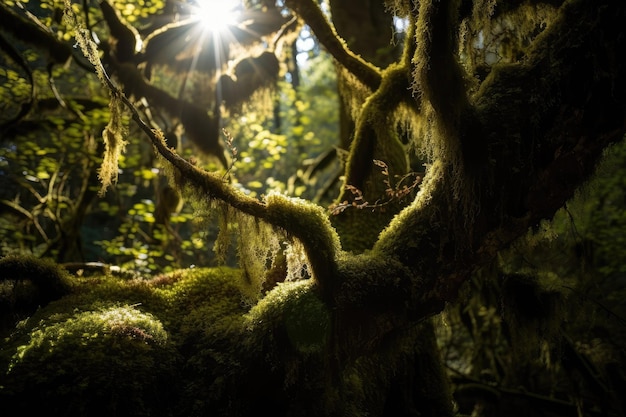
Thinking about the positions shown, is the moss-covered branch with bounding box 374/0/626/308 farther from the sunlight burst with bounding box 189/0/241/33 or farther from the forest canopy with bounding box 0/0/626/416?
the sunlight burst with bounding box 189/0/241/33

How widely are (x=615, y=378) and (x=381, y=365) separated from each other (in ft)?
14.1

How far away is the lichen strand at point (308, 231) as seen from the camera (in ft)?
9.64

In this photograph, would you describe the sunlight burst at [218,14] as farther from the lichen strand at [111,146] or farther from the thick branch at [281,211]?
the thick branch at [281,211]

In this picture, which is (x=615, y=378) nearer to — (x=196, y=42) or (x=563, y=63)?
(x=563, y=63)

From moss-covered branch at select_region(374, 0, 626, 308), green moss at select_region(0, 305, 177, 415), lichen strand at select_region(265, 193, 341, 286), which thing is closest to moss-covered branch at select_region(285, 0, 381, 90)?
moss-covered branch at select_region(374, 0, 626, 308)

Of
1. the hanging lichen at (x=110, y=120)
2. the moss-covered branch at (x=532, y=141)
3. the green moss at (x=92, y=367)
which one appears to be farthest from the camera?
the hanging lichen at (x=110, y=120)

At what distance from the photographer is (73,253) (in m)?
8.23

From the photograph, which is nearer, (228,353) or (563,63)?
(563,63)

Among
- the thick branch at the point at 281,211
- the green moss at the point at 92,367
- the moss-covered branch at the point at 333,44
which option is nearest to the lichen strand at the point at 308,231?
the thick branch at the point at 281,211

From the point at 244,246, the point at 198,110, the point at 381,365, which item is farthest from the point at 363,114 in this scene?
the point at 198,110

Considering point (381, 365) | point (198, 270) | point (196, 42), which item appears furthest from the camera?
point (196, 42)

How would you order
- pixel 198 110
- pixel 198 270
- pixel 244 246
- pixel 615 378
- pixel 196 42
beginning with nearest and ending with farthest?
pixel 244 246
pixel 198 270
pixel 615 378
pixel 198 110
pixel 196 42

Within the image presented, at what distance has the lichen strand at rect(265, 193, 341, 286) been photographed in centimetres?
294

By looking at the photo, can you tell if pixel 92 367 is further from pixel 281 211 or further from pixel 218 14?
pixel 218 14
